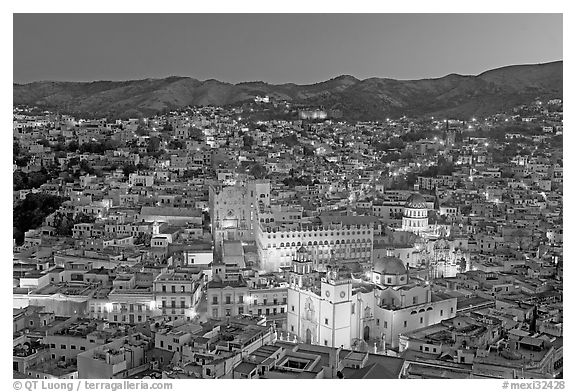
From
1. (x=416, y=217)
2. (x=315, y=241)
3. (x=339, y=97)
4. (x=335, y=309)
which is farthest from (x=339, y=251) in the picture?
(x=339, y=97)

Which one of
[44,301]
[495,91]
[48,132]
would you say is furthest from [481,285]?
Result: [495,91]

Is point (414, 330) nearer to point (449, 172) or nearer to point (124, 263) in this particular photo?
point (124, 263)

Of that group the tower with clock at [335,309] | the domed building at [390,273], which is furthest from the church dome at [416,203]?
the tower with clock at [335,309]

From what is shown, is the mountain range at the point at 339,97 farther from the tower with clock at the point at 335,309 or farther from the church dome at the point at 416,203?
the tower with clock at the point at 335,309

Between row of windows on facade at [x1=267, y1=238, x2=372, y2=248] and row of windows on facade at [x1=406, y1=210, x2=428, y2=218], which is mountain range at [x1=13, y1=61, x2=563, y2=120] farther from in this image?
row of windows on facade at [x1=267, y1=238, x2=372, y2=248]

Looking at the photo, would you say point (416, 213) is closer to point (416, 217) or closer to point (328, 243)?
point (416, 217)

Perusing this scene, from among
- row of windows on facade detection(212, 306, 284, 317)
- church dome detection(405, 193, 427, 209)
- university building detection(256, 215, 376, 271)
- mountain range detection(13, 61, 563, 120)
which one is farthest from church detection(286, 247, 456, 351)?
mountain range detection(13, 61, 563, 120)
